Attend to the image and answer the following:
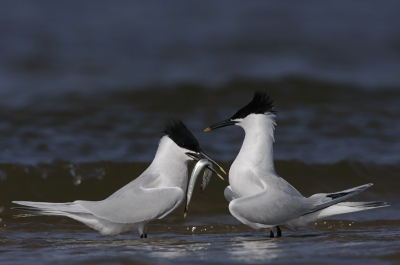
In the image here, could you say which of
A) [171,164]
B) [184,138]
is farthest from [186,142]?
[171,164]

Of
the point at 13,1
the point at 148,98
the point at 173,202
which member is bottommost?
the point at 173,202

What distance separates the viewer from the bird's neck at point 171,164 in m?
6.41

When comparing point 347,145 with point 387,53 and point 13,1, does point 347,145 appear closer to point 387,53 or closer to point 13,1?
point 387,53

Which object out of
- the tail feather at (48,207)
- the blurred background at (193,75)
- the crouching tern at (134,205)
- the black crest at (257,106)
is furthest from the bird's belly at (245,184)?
the blurred background at (193,75)

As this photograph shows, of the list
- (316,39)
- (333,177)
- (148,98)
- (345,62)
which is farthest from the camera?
(316,39)

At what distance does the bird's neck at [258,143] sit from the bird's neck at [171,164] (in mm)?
527

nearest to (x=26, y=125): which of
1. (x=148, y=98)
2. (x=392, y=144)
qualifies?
(x=148, y=98)

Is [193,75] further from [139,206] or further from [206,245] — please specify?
[206,245]

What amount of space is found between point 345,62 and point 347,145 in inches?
234

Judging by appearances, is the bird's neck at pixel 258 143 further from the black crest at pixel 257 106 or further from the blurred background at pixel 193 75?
the blurred background at pixel 193 75

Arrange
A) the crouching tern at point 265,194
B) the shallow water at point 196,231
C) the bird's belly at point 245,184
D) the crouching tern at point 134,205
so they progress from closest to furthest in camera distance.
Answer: the shallow water at point 196,231 < the crouching tern at point 265,194 < the crouching tern at point 134,205 < the bird's belly at point 245,184

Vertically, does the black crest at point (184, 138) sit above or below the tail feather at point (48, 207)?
above

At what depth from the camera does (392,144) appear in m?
10.4

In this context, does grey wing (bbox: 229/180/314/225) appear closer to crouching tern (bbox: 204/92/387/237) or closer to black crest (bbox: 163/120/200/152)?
crouching tern (bbox: 204/92/387/237)
